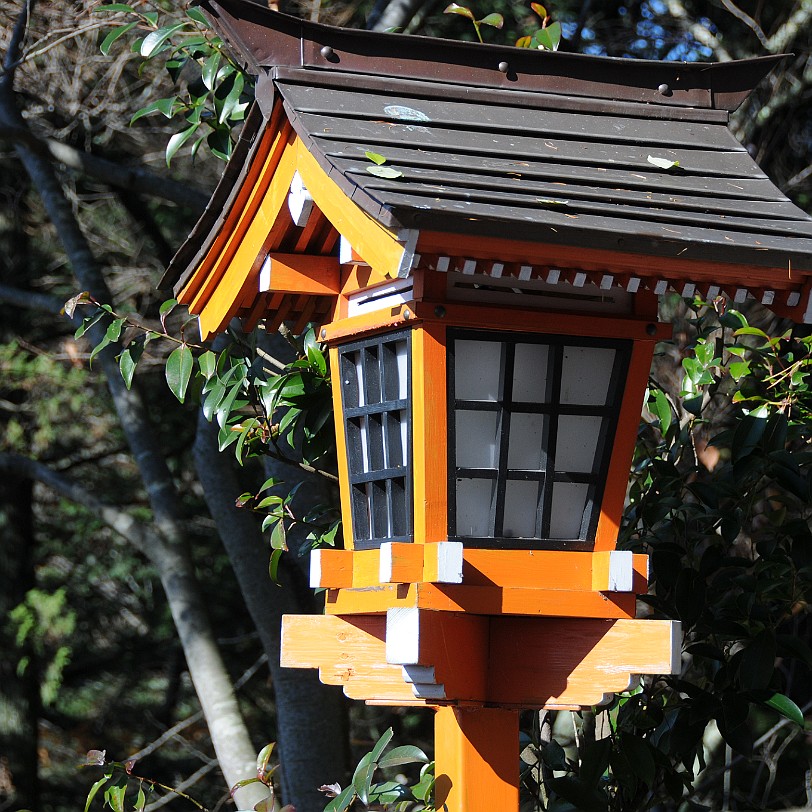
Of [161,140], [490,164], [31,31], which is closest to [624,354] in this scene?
[490,164]

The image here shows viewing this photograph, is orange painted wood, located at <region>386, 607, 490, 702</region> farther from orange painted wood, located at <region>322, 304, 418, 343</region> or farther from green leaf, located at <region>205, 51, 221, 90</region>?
green leaf, located at <region>205, 51, 221, 90</region>

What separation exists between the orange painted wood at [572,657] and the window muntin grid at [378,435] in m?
0.27

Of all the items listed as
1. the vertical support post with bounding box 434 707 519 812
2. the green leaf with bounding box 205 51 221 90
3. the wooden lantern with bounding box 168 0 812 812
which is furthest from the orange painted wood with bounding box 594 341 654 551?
the green leaf with bounding box 205 51 221 90

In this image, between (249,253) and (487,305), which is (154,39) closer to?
(249,253)

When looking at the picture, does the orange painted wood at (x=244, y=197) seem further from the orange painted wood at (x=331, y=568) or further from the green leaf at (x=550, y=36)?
the green leaf at (x=550, y=36)

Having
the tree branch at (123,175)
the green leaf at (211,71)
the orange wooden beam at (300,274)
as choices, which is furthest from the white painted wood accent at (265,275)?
the tree branch at (123,175)

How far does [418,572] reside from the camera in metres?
1.74

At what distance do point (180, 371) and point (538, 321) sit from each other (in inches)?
41.7

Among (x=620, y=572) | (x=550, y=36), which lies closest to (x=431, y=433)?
(x=620, y=572)

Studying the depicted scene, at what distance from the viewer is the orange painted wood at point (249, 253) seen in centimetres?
196

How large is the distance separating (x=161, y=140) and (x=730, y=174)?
175 inches

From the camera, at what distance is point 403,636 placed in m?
1.75

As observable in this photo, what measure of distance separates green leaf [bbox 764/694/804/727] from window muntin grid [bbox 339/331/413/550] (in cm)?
90

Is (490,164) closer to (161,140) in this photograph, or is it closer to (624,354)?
(624,354)
